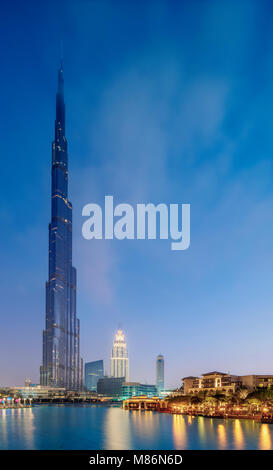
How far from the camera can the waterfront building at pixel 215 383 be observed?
106750 millimetres

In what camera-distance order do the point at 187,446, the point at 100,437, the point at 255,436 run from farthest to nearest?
the point at 100,437
the point at 255,436
the point at 187,446

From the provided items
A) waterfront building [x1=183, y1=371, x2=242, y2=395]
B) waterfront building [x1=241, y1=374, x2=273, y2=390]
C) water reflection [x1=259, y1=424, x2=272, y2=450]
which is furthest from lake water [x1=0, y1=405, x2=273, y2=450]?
waterfront building [x1=183, y1=371, x2=242, y2=395]

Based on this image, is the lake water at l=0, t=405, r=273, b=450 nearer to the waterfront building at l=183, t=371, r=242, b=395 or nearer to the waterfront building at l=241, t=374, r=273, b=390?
the waterfront building at l=241, t=374, r=273, b=390

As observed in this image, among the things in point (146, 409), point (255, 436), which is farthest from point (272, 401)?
point (146, 409)

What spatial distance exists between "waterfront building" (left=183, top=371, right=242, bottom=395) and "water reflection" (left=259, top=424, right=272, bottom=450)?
A: 47.2 meters

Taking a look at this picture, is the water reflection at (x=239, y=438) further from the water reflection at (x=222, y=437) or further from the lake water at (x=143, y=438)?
the water reflection at (x=222, y=437)

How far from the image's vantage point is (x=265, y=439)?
47188mm

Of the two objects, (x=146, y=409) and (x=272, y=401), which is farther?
(x=146, y=409)

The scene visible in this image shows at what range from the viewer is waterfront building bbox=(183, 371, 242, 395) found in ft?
350

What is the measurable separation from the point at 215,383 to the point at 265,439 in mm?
74136
